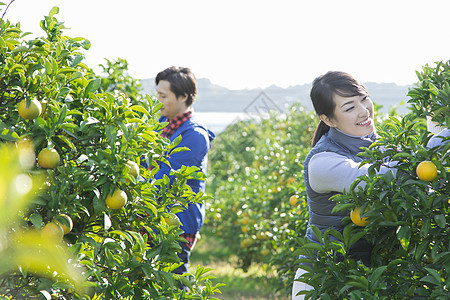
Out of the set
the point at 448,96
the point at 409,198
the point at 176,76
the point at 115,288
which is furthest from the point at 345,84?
the point at 176,76

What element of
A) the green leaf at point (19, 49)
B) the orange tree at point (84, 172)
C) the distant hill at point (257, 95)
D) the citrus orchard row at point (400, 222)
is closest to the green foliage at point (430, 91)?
the citrus orchard row at point (400, 222)

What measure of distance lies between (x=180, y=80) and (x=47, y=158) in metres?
1.82

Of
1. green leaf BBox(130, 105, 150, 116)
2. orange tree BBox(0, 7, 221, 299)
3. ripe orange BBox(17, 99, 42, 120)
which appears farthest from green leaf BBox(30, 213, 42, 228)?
green leaf BBox(130, 105, 150, 116)

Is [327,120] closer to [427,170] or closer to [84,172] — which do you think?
[427,170]

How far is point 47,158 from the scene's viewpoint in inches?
59.6

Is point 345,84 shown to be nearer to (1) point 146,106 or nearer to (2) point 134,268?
(1) point 146,106

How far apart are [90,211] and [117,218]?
0.11m

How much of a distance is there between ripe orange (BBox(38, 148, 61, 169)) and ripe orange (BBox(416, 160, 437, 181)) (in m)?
1.12

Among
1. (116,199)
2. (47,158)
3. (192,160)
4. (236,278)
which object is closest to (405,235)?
(116,199)

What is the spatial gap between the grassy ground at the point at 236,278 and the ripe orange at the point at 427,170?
3815mm

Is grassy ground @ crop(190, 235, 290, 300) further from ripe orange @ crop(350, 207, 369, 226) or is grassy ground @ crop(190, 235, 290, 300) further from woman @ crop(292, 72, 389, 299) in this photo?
ripe orange @ crop(350, 207, 369, 226)

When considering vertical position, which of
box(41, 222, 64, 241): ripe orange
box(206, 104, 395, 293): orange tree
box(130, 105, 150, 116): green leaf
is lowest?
box(206, 104, 395, 293): orange tree

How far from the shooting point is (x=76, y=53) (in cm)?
181

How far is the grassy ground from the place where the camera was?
5.72 metres
